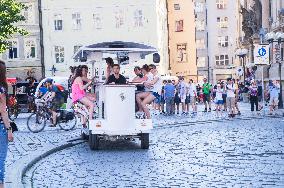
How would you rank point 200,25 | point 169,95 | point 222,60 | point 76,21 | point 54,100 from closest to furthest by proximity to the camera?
point 54,100
point 169,95
point 76,21
point 222,60
point 200,25

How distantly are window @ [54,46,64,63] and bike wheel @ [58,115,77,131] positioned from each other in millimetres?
41335

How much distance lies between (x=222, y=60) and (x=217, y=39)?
139 inches

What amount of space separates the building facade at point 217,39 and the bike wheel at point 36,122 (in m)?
76.5

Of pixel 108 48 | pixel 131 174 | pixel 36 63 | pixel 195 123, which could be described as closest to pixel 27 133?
pixel 108 48

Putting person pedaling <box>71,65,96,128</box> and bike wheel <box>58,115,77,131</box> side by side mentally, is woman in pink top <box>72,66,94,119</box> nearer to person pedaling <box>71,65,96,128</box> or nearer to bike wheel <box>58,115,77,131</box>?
person pedaling <box>71,65,96,128</box>

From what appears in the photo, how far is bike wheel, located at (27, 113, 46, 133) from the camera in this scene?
2236 centimetres

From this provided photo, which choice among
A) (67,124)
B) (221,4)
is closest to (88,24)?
(221,4)

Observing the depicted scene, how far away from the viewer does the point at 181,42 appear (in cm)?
8962

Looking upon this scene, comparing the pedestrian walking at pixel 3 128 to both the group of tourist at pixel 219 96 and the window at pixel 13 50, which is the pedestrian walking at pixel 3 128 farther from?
the window at pixel 13 50

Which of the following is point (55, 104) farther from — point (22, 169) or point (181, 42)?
point (181, 42)

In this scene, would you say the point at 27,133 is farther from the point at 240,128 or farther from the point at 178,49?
the point at 178,49

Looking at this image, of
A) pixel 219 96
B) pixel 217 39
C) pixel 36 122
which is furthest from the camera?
pixel 217 39

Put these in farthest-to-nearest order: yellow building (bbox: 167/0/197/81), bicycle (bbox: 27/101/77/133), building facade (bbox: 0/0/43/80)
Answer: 1. yellow building (bbox: 167/0/197/81)
2. building facade (bbox: 0/0/43/80)
3. bicycle (bbox: 27/101/77/133)

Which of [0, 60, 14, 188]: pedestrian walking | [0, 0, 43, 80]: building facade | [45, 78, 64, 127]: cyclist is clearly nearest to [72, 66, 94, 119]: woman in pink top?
[45, 78, 64, 127]: cyclist
